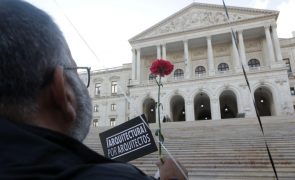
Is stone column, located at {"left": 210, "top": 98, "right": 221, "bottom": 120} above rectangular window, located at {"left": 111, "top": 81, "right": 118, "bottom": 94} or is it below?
below

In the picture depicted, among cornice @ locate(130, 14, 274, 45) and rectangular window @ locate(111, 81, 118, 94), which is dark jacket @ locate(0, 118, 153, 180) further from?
rectangular window @ locate(111, 81, 118, 94)

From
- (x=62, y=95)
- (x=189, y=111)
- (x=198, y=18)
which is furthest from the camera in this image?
(x=198, y=18)

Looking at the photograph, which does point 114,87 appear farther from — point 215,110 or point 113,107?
point 215,110

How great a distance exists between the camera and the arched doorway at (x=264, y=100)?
2807 centimetres

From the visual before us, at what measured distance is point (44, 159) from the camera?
26.1 inches

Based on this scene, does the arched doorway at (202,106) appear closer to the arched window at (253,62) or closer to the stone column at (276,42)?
the arched window at (253,62)

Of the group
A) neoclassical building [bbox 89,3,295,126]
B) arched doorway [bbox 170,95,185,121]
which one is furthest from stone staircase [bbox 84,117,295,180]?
arched doorway [bbox 170,95,185,121]

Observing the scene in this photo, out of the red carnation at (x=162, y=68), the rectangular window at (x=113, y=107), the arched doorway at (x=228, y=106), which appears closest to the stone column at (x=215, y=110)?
the arched doorway at (x=228, y=106)

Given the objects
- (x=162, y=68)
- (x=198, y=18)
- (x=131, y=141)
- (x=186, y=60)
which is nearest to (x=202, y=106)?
(x=186, y=60)

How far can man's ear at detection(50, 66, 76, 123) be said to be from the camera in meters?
0.89

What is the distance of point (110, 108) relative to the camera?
4134cm

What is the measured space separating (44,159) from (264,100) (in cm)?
3325

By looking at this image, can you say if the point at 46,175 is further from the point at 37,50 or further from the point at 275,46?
the point at 275,46

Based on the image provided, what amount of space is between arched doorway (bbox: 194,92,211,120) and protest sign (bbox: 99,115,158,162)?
26546 mm
